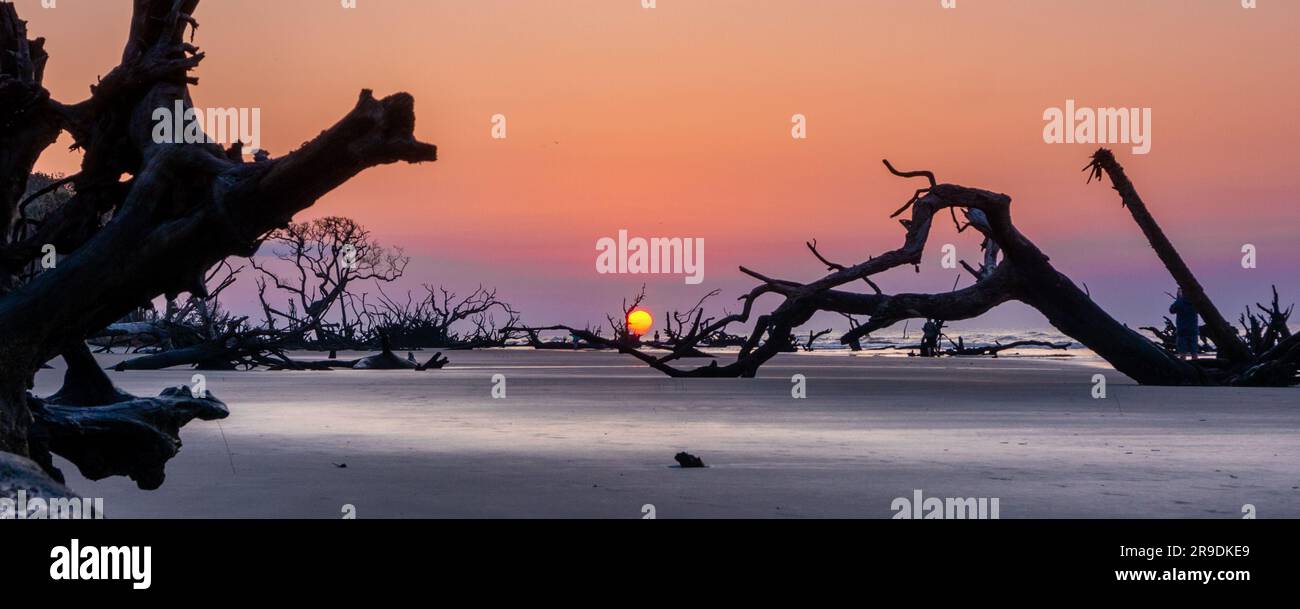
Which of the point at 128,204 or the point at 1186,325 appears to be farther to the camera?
the point at 1186,325

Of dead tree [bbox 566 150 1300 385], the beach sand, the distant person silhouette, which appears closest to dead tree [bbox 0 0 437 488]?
the beach sand

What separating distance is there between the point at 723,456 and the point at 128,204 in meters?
4.06

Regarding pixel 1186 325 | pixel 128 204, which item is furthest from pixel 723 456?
pixel 1186 325

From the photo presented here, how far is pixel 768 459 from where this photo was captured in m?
9.28

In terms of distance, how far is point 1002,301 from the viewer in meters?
21.6

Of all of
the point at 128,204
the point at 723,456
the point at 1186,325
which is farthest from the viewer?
the point at 1186,325

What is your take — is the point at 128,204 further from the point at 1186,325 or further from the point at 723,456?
the point at 1186,325

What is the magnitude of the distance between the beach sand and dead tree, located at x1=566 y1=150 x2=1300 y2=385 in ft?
9.16

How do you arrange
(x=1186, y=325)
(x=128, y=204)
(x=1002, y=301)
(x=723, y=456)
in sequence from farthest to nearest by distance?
(x=1186, y=325), (x=1002, y=301), (x=723, y=456), (x=128, y=204)

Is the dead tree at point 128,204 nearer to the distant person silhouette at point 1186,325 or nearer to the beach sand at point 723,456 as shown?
the beach sand at point 723,456

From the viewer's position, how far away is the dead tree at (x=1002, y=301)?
2059 centimetres
